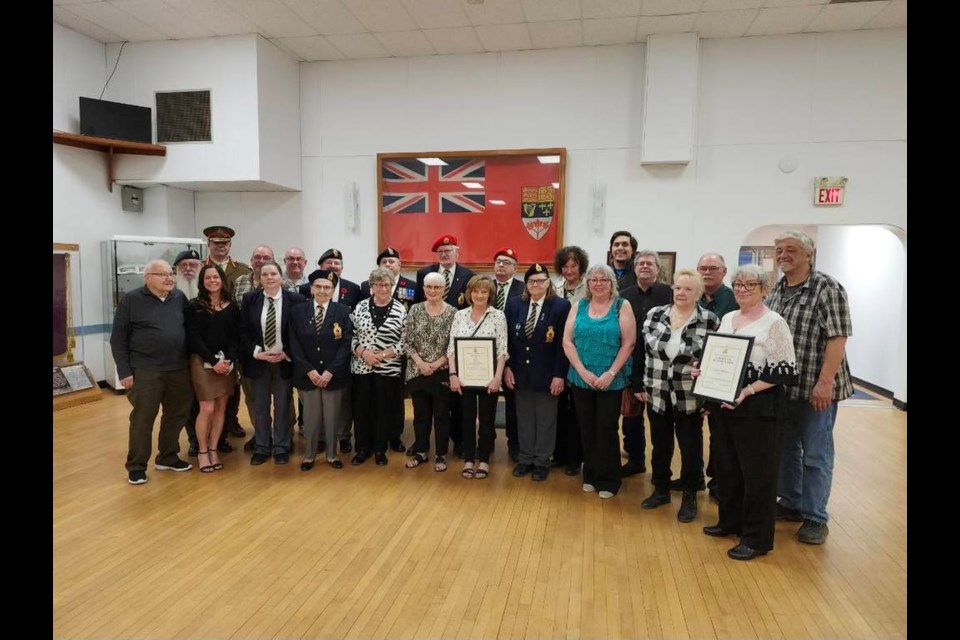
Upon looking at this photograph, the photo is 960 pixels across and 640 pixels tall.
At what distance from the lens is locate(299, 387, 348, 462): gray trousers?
4.21 metres

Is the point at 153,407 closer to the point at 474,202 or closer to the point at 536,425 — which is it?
the point at 536,425

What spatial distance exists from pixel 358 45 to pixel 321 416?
523cm

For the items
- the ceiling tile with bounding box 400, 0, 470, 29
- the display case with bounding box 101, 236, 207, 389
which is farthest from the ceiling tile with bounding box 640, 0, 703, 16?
the display case with bounding box 101, 236, 207, 389

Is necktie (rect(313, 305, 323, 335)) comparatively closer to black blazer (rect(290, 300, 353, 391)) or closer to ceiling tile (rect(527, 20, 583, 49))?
black blazer (rect(290, 300, 353, 391))

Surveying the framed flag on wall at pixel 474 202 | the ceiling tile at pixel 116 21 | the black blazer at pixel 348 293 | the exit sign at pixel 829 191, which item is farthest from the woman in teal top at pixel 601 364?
the ceiling tile at pixel 116 21

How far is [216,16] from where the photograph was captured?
638 cm

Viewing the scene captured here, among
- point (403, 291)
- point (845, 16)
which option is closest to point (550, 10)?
point (845, 16)

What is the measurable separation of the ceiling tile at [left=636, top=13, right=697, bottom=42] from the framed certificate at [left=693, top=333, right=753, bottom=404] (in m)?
4.88

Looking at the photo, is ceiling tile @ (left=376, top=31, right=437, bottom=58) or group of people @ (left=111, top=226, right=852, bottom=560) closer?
group of people @ (left=111, top=226, right=852, bottom=560)

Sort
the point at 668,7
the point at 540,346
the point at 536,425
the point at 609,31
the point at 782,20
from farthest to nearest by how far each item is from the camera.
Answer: the point at 609,31, the point at 782,20, the point at 668,7, the point at 536,425, the point at 540,346

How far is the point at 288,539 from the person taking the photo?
3.16m

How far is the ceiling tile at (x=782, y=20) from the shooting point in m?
5.99

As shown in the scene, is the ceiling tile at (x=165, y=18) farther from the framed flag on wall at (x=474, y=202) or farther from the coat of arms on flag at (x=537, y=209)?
the coat of arms on flag at (x=537, y=209)
